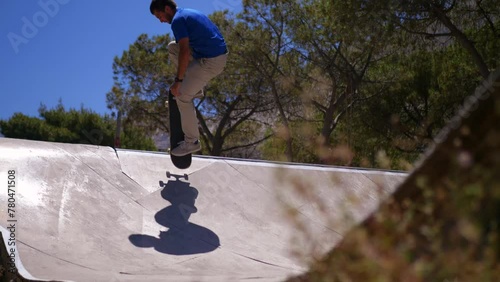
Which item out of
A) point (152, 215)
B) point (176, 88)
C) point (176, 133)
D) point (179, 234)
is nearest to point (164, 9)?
point (176, 88)

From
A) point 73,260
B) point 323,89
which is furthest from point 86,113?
point 73,260

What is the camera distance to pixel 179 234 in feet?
15.6

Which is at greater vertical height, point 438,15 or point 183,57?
point 438,15

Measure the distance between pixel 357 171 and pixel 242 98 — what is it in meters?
22.0

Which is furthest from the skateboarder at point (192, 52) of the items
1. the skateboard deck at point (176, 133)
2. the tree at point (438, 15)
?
the tree at point (438, 15)

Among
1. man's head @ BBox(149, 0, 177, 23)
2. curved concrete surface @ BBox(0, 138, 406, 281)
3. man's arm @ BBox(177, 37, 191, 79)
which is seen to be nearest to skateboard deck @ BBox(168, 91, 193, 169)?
curved concrete surface @ BBox(0, 138, 406, 281)

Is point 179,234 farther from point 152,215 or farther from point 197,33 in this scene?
point 197,33

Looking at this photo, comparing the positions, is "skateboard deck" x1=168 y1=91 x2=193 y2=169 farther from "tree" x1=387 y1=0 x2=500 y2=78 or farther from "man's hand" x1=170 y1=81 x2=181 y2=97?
"tree" x1=387 y1=0 x2=500 y2=78

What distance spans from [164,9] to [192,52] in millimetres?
474

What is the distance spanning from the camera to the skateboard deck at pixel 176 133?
6164 mm

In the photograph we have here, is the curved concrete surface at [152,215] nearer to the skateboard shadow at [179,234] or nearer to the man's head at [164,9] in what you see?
the skateboard shadow at [179,234]

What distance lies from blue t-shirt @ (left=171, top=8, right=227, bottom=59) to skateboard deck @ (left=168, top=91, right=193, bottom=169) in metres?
0.57

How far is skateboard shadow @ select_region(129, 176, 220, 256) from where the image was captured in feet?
14.8

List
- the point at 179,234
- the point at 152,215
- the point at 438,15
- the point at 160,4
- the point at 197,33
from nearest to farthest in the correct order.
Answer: the point at 179,234
the point at 152,215
the point at 197,33
the point at 160,4
the point at 438,15
